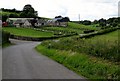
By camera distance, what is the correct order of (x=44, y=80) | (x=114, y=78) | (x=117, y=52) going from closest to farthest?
(x=114, y=78)
(x=44, y=80)
(x=117, y=52)

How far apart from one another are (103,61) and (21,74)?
16.9 feet

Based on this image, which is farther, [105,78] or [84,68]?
[84,68]

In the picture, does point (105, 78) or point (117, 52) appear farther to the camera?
point (117, 52)

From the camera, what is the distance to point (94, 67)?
779 inches

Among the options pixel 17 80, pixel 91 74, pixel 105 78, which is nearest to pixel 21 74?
pixel 17 80

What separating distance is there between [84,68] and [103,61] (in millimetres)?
1318

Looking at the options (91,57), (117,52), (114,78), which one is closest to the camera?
(114,78)

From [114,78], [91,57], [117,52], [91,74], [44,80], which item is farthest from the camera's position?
[91,57]

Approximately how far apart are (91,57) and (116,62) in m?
4.14

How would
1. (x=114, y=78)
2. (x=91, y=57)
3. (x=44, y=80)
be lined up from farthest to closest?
(x=91, y=57)
(x=44, y=80)
(x=114, y=78)

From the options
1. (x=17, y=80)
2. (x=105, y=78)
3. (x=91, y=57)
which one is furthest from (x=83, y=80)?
(x=91, y=57)

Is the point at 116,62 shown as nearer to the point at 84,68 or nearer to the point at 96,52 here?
the point at 84,68

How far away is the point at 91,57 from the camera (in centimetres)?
2330

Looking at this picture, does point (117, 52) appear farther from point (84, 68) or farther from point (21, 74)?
point (21, 74)
